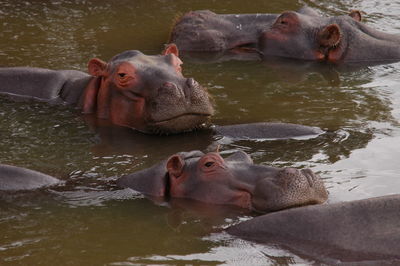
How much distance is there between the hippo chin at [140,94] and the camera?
7.49m

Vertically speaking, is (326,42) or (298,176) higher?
(298,176)

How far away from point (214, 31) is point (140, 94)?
2544 millimetres

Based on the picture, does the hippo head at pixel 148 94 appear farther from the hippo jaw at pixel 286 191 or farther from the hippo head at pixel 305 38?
the hippo head at pixel 305 38

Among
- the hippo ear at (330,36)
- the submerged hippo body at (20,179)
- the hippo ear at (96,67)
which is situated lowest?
the submerged hippo body at (20,179)

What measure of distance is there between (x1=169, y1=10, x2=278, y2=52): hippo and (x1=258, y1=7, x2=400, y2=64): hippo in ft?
0.67

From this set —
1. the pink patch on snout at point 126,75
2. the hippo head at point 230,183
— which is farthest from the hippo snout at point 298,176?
the pink patch on snout at point 126,75

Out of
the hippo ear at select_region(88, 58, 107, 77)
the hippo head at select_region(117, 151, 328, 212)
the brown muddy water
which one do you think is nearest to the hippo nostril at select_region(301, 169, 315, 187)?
the hippo head at select_region(117, 151, 328, 212)

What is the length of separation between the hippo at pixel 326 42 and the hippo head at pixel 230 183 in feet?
11.9

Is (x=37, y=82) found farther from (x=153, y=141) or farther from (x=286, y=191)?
(x=286, y=191)

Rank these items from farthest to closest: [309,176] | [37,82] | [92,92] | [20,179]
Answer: [37,82] < [92,92] < [20,179] < [309,176]

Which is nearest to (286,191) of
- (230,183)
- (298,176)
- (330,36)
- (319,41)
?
(298,176)

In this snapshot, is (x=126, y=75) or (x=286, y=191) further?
(x=126, y=75)

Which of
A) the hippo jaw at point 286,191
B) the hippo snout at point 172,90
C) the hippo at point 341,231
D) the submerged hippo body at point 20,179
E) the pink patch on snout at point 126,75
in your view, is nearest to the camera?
the hippo at point 341,231

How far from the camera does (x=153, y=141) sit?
762 cm
